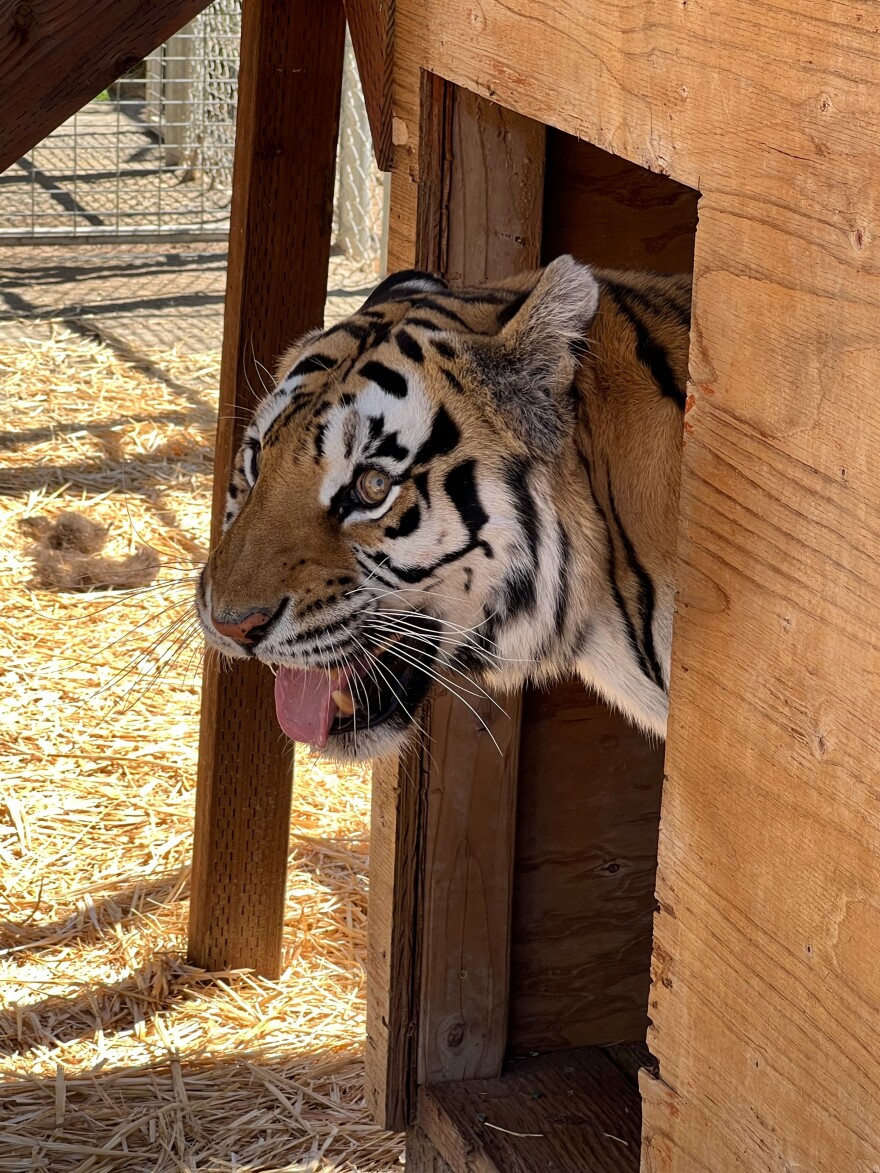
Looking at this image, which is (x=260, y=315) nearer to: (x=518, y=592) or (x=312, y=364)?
(x=312, y=364)

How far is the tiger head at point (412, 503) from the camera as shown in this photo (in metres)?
1.91

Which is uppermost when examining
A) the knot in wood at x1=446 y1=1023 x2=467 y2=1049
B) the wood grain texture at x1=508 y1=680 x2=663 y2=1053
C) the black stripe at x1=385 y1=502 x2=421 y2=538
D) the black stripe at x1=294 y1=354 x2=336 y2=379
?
the black stripe at x1=294 y1=354 x2=336 y2=379

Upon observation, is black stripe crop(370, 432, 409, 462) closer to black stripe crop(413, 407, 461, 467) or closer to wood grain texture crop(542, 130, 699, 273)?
black stripe crop(413, 407, 461, 467)

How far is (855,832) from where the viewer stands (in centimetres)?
132

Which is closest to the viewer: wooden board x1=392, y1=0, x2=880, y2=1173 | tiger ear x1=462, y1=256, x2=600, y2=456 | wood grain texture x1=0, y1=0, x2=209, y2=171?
wooden board x1=392, y1=0, x2=880, y2=1173

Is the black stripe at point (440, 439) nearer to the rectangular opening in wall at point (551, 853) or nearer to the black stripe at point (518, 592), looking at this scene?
the black stripe at point (518, 592)

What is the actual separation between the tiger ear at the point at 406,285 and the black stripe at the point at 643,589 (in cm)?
42

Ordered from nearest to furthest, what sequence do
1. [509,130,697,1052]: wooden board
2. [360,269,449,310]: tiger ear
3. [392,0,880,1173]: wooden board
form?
[392,0,880,1173]: wooden board, [360,269,449,310]: tiger ear, [509,130,697,1052]: wooden board

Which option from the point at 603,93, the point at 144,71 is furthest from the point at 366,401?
the point at 144,71

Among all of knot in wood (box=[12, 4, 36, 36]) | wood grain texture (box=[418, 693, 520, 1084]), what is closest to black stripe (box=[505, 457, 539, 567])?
wood grain texture (box=[418, 693, 520, 1084])

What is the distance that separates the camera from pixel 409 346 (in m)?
2.01

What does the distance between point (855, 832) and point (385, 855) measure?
1353mm

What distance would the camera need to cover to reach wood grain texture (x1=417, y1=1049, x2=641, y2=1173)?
2477 mm

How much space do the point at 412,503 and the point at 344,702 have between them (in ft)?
1.04
